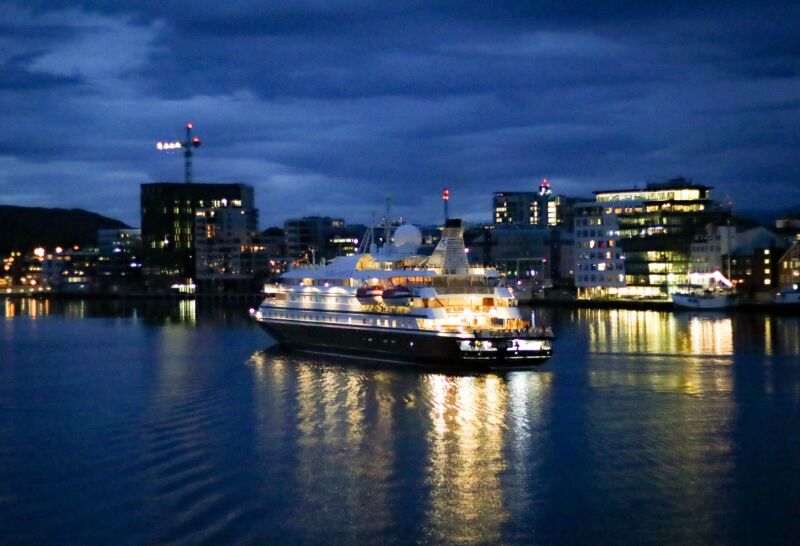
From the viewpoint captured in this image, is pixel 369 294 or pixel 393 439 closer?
pixel 393 439

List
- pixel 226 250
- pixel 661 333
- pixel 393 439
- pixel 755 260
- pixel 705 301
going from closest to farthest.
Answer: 1. pixel 393 439
2. pixel 661 333
3. pixel 705 301
4. pixel 755 260
5. pixel 226 250

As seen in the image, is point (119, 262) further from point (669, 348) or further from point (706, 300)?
point (669, 348)

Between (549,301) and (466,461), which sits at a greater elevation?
(549,301)

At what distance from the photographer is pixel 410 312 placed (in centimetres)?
3756

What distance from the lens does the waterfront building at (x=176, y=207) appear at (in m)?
141

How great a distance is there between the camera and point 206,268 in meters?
128

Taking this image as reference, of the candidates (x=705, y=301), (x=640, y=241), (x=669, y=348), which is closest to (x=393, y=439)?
(x=669, y=348)

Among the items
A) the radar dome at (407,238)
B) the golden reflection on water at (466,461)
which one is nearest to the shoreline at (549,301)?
the radar dome at (407,238)

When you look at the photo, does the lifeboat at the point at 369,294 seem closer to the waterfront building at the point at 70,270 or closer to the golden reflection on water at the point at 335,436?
the golden reflection on water at the point at 335,436

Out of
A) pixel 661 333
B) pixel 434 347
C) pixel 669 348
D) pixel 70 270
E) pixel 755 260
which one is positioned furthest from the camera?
pixel 70 270

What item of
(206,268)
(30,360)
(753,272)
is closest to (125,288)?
(206,268)

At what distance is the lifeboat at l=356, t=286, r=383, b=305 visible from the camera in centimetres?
3969

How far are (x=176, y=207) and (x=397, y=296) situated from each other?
110 m

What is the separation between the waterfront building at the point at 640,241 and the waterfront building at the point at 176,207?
61718 mm
